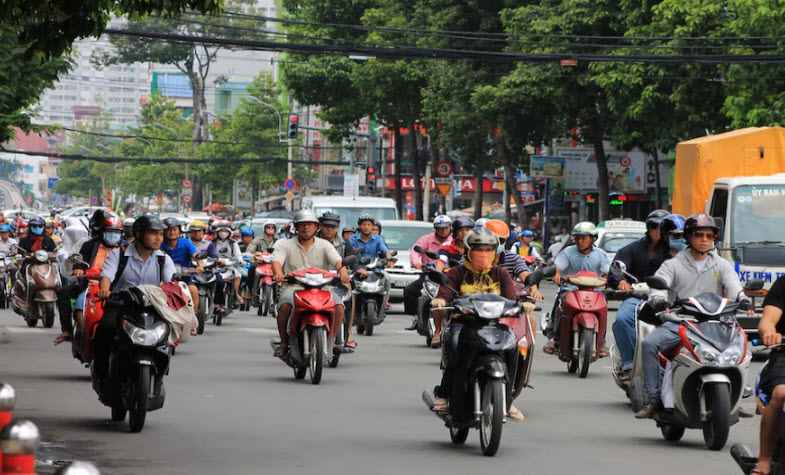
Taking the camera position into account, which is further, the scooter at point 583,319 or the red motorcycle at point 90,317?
the scooter at point 583,319

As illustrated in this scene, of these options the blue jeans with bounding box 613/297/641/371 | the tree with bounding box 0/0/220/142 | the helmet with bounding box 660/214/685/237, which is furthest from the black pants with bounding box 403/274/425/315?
the tree with bounding box 0/0/220/142

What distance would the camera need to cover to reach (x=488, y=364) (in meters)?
11.2

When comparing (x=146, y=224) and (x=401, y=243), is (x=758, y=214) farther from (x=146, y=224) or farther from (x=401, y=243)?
(x=146, y=224)

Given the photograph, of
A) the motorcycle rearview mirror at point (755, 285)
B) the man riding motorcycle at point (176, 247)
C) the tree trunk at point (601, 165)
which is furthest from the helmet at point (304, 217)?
the tree trunk at point (601, 165)

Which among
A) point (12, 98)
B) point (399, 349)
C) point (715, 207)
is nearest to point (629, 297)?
point (399, 349)

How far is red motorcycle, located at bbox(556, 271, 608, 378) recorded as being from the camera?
17562mm

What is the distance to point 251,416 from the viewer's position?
13719mm

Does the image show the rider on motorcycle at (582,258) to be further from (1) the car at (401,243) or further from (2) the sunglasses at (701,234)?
(1) the car at (401,243)

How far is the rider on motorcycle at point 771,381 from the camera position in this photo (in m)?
8.68

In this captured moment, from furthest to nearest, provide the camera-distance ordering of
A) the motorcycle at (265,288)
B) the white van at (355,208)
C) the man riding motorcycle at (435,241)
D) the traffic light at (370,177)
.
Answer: the traffic light at (370,177), the white van at (355,208), the motorcycle at (265,288), the man riding motorcycle at (435,241)

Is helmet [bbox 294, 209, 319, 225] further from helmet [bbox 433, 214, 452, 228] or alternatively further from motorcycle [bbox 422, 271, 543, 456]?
helmet [bbox 433, 214, 452, 228]

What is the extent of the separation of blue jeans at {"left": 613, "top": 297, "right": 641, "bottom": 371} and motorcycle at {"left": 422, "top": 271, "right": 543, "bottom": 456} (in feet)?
9.14

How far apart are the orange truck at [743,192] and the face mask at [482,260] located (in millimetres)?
9575

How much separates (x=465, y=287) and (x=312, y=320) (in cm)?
457
